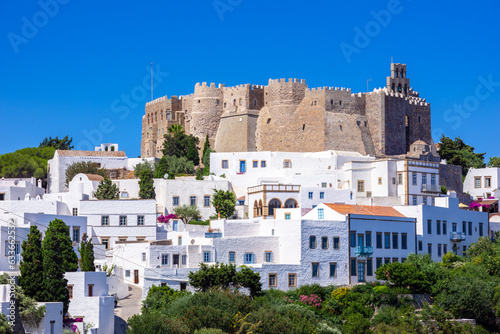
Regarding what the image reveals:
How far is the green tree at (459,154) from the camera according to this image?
264 feet

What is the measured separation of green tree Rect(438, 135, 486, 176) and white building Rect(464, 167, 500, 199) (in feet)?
13.0

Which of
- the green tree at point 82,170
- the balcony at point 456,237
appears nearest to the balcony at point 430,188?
the balcony at point 456,237

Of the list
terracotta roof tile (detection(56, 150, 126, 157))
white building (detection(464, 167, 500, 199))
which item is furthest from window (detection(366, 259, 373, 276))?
terracotta roof tile (detection(56, 150, 126, 157))

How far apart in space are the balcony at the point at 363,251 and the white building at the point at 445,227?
193 inches

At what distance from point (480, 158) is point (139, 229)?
3994cm

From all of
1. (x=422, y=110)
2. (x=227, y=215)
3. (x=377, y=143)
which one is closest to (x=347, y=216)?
(x=227, y=215)

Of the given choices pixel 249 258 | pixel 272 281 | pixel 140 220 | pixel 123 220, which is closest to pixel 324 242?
pixel 272 281

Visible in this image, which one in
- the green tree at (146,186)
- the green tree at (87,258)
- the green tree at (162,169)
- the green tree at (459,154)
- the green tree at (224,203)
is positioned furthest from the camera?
the green tree at (459,154)

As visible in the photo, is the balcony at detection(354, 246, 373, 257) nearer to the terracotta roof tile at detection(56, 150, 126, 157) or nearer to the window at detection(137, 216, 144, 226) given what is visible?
the window at detection(137, 216, 144, 226)

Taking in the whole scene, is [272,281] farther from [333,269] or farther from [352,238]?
[352,238]

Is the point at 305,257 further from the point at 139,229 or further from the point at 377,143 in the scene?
the point at 377,143

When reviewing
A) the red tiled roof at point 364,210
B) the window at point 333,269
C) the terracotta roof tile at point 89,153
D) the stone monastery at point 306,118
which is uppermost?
the stone monastery at point 306,118

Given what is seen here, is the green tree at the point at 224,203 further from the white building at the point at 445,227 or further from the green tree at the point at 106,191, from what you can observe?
the white building at the point at 445,227

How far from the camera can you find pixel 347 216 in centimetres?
5147
